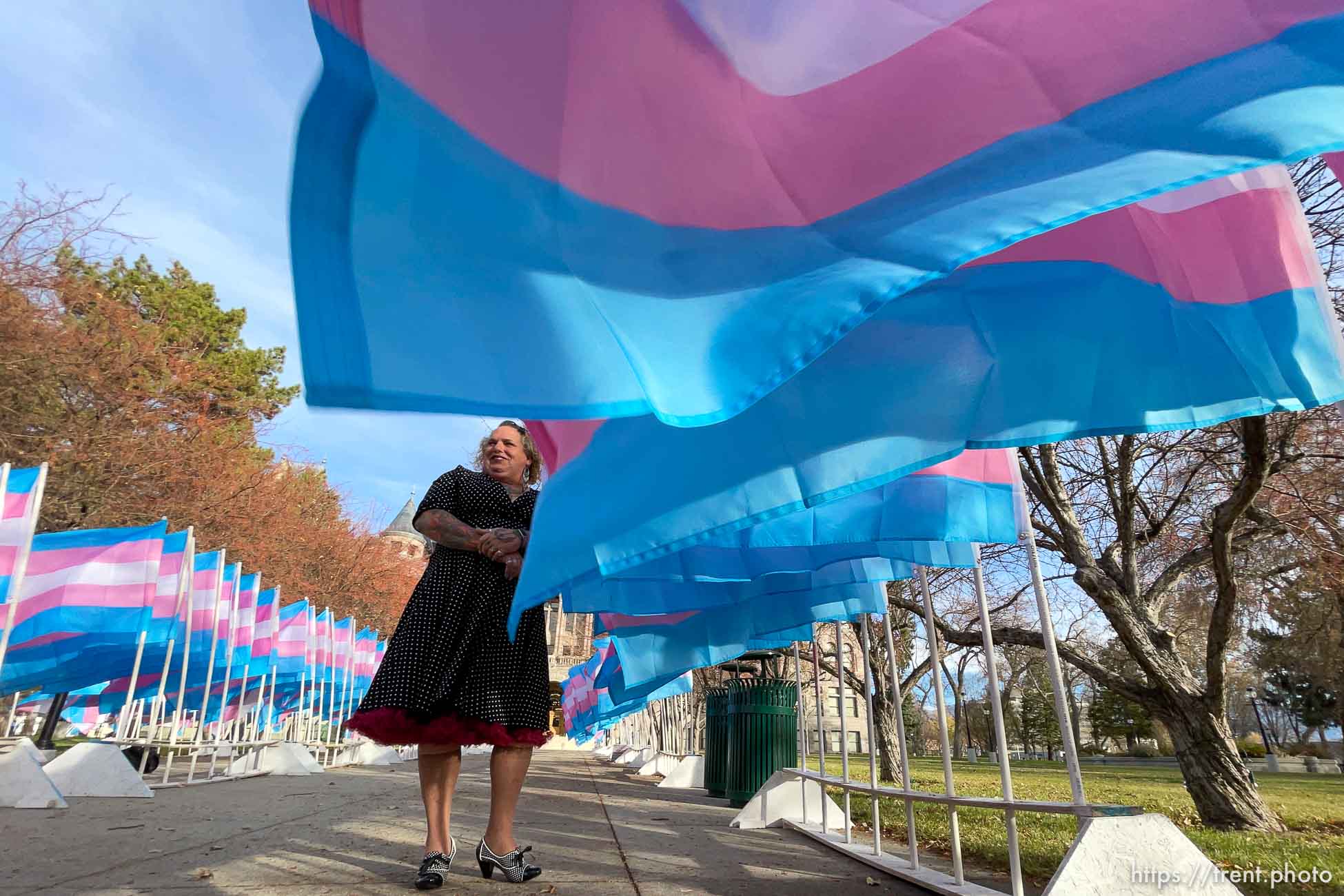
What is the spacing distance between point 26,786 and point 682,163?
20.9 feet

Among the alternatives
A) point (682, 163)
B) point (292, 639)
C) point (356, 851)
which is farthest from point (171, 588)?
point (682, 163)

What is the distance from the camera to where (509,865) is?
285 centimetres

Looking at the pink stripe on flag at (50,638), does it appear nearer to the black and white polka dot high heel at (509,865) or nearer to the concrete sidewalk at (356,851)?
the concrete sidewalk at (356,851)

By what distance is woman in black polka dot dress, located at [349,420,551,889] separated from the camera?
2889 millimetres

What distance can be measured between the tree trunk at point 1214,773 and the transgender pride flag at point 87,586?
1014 centimetres

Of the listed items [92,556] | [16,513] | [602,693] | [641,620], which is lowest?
[602,693]

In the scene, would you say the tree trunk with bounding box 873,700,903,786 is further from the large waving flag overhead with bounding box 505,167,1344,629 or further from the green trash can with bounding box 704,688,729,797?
the large waving flag overhead with bounding box 505,167,1344,629

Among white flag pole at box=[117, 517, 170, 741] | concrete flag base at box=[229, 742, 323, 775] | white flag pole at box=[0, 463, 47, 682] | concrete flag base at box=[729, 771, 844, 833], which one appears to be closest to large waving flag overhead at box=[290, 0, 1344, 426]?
concrete flag base at box=[729, 771, 844, 833]

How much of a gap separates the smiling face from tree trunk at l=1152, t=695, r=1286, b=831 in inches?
254

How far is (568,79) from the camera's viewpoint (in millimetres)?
1430

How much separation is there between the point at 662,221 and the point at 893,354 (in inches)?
32.3

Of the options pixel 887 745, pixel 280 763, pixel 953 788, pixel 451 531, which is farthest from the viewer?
pixel 887 745

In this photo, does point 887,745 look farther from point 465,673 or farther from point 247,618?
point 465,673

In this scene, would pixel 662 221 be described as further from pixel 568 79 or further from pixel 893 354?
pixel 893 354
